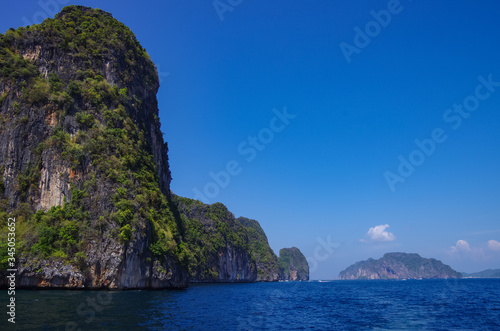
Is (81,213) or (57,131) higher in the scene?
(57,131)

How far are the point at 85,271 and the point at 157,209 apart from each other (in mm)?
20198

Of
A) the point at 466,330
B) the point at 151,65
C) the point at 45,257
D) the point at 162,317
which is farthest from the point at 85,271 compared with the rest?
the point at 151,65

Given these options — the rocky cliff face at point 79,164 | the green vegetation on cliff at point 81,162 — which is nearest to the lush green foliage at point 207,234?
the green vegetation on cliff at point 81,162

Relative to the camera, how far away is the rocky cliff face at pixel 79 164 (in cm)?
4953

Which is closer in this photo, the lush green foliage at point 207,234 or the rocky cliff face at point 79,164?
the rocky cliff face at point 79,164

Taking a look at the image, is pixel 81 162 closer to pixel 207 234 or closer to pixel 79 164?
pixel 79 164

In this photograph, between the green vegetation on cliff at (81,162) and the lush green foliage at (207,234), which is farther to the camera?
the lush green foliage at (207,234)

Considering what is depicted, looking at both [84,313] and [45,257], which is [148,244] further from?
[84,313]

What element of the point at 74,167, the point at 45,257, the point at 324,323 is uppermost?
the point at 74,167

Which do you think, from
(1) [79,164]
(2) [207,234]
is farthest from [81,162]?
(2) [207,234]

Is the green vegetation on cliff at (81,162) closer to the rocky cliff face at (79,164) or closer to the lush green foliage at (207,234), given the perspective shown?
the rocky cliff face at (79,164)

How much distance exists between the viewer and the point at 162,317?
25.0m

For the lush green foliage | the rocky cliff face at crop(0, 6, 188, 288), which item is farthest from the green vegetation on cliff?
the lush green foliage

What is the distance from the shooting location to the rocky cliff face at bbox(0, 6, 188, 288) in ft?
163
